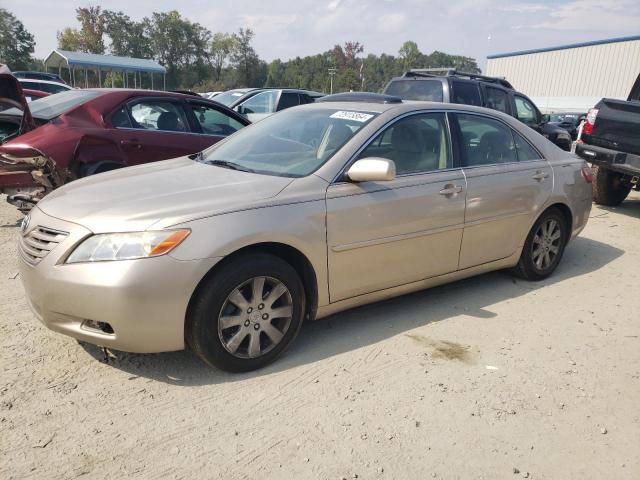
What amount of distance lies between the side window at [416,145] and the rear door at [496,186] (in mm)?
179

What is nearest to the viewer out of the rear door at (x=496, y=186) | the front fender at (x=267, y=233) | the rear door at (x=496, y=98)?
the front fender at (x=267, y=233)

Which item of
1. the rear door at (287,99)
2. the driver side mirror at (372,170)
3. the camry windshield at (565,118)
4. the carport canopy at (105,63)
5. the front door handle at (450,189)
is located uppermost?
the carport canopy at (105,63)

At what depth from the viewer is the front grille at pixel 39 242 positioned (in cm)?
295

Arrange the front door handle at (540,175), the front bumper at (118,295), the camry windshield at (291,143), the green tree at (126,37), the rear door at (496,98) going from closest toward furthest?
the front bumper at (118,295) → the camry windshield at (291,143) → the front door handle at (540,175) → the rear door at (496,98) → the green tree at (126,37)

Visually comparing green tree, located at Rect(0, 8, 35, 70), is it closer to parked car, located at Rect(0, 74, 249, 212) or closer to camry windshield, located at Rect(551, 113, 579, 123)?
camry windshield, located at Rect(551, 113, 579, 123)

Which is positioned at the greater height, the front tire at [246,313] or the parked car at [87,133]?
the parked car at [87,133]

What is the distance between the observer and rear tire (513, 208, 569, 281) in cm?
484

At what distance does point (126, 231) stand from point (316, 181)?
1.19 meters

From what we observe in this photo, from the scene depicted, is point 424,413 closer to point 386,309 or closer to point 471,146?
point 386,309

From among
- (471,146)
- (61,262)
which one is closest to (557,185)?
(471,146)

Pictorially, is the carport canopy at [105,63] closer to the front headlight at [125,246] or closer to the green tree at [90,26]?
the green tree at [90,26]

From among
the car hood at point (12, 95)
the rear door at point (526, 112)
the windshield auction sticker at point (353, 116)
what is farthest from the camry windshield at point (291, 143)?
the rear door at point (526, 112)

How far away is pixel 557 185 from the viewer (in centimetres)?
487

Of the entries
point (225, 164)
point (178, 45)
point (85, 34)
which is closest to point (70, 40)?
point (85, 34)
